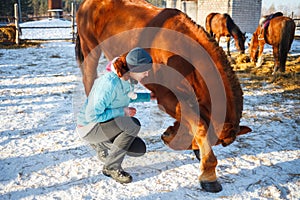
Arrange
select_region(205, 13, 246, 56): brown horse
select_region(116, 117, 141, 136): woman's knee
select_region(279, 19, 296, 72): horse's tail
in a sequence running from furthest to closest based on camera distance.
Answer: select_region(205, 13, 246, 56): brown horse, select_region(279, 19, 296, 72): horse's tail, select_region(116, 117, 141, 136): woman's knee

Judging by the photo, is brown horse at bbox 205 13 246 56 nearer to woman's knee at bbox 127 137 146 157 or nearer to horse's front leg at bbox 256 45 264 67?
horse's front leg at bbox 256 45 264 67

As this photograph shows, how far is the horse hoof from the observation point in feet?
7.42

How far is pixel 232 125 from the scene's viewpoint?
2.13 meters

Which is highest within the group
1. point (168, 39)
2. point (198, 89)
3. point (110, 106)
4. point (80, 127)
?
point (168, 39)

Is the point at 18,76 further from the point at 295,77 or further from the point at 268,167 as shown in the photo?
Result: the point at 295,77

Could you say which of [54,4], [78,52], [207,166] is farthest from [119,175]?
[54,4]

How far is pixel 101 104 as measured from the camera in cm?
218

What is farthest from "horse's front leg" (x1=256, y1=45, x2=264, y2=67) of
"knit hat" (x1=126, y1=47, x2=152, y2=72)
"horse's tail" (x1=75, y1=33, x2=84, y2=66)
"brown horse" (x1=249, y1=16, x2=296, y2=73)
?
"knit hat" (x1=126, y1=47, x2=152, y2=72)

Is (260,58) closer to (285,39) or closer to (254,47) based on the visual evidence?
(254,47)

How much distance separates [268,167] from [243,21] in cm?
1801

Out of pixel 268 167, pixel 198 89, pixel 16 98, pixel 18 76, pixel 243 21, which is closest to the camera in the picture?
pixel 198 89

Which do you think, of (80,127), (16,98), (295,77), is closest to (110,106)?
(80,127)

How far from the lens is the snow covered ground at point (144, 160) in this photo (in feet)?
7.36

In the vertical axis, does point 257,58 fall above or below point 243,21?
below
